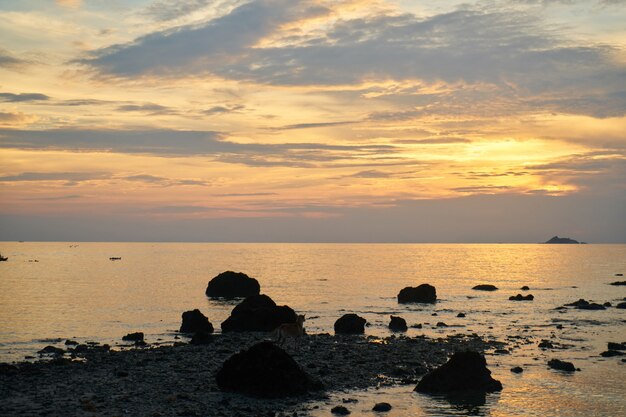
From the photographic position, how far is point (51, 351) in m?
36.9

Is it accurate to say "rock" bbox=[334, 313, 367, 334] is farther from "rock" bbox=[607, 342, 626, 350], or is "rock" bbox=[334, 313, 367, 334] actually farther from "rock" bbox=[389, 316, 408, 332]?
"rock" bbox=[607, 342, 626, 350]

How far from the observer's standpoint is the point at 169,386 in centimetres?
2631

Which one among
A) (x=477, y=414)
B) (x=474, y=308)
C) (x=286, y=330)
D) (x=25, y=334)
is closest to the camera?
(x=477, y=414)

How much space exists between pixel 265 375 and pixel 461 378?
889cm

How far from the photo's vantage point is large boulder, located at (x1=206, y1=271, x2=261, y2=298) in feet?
275

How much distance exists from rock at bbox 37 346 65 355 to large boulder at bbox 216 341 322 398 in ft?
50.6

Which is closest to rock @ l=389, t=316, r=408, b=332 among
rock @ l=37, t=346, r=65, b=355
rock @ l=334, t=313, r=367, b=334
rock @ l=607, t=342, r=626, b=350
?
rock @ l=334, t=313, r=367, b=334

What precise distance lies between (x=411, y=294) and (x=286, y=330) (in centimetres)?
4173

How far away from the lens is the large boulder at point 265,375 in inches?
985

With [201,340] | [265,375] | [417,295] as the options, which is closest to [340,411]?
[265,375]

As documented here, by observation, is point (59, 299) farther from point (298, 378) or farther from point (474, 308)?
point (298, 378)

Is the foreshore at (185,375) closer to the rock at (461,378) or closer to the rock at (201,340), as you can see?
the rock at (201,340)

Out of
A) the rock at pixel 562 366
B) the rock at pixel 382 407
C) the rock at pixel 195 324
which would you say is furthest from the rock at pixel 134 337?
the rock at pixel 562 366

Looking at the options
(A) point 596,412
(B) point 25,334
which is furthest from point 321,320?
(A) point 596,412
